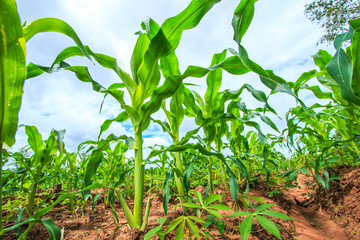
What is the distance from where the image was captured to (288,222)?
1.46 m

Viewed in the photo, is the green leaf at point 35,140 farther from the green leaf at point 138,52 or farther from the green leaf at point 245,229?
the green leaf at point 245,229

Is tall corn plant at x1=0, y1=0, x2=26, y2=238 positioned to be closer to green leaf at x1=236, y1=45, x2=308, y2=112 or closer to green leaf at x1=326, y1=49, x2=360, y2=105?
green leaf at x1=236, y1=45, x2=308, y2=112

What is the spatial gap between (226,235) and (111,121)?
115 centimetres

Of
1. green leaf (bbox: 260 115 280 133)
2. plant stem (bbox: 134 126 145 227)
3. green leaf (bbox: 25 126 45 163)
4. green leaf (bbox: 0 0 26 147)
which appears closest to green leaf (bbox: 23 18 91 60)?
green leaf (bbox: 0 0 26 147)

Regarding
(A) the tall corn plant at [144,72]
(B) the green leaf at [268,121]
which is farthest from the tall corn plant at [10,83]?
(B) the green leaf at [268,121]

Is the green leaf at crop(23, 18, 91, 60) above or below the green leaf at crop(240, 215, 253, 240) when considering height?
above

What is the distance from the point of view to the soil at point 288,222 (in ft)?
3.79

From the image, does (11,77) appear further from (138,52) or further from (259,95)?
(259,95)

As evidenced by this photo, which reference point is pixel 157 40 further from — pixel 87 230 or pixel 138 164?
pixel 87 230

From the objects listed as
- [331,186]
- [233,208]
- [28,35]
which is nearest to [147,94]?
[28,35]

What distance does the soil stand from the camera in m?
1.16

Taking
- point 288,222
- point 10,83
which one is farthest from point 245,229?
point 288,222

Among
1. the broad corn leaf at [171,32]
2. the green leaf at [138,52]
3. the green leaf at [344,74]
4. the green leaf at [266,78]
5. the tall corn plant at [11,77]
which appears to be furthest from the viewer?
the green leaf at [138,52]

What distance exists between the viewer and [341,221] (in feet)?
4.85
